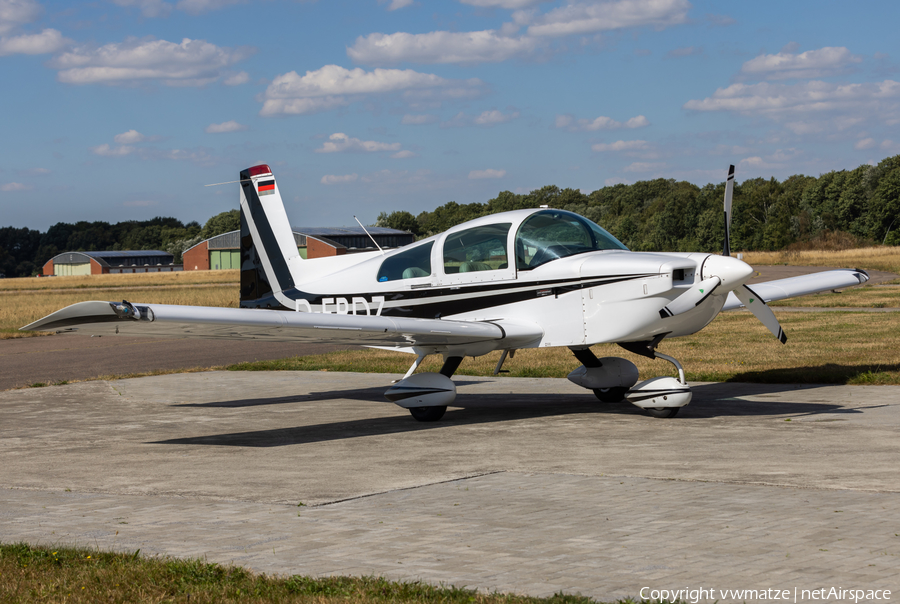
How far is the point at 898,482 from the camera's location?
6773mm

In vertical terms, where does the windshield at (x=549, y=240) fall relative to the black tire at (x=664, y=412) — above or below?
above

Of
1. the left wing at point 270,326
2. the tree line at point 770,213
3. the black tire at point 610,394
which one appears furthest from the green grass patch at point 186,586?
the tree line at point 770,213

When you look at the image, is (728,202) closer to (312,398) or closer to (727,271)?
(727,271)

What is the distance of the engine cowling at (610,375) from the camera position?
39.6ft

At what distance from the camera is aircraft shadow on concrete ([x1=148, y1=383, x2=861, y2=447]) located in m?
10.3

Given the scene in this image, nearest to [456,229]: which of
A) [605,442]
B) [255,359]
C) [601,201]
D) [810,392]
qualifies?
[605,442]

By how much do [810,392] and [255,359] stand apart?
40.3ft

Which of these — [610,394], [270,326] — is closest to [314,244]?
[610,394]

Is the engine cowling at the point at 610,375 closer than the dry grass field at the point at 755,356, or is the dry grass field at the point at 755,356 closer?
the engine cowling at the point at 610,375

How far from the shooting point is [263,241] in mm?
14844

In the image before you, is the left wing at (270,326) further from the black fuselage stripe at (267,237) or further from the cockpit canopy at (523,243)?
the black fuselage stripe at (267,237)

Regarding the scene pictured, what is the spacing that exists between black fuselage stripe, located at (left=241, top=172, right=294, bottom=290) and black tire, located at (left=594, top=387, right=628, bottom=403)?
5300 millimetres

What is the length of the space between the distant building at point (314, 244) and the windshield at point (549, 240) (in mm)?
81880

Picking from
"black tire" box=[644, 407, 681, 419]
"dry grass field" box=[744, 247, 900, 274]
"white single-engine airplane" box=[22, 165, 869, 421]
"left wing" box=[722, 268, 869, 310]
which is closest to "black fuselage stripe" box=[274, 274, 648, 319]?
"white single-engine airplane" box=[22, 165, 869, 421]
